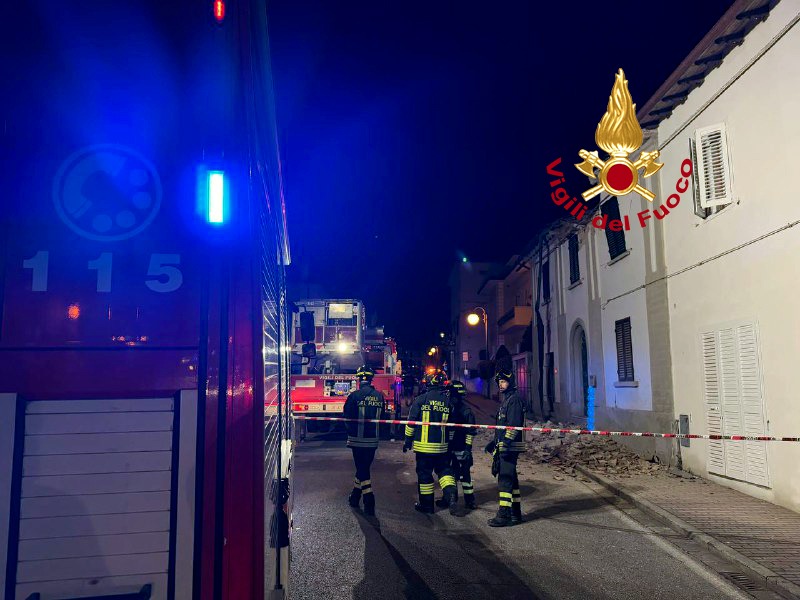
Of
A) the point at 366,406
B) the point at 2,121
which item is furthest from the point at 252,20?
the point at 366,406

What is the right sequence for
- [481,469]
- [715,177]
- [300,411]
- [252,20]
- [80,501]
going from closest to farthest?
[80,501]
[252,20]
[715,177]
[481,469]
[300,411]

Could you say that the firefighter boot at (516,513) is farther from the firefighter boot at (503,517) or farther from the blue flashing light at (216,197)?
the blue flashing light at (216,197)

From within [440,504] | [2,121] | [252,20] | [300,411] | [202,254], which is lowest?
[440,504]

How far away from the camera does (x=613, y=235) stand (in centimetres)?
1387

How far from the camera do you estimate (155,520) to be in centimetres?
190

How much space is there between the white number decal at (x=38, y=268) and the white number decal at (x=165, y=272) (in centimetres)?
31

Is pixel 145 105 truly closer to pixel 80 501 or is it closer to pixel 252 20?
pixel 252 20

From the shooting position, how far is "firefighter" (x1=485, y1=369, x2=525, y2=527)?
6.95 metres

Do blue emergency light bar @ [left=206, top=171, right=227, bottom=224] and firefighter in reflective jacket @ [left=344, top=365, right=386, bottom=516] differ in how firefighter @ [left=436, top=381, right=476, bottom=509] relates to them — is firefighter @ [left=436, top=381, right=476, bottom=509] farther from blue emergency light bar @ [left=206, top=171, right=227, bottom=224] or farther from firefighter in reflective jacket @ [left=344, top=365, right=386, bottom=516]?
blue emergency light bar @ [left=206, top=171, right=227, bottom=224]

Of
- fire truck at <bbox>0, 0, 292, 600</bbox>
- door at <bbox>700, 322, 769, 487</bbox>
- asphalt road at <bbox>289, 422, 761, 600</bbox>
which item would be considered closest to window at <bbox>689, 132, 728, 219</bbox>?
door at <bbox>700, 322, 769, 487</bbox>

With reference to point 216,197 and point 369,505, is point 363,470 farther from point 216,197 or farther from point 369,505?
point 216,197

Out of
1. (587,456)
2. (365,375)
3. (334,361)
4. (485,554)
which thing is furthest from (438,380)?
(334,361)

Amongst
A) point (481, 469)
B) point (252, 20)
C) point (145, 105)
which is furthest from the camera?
point (481, 469)

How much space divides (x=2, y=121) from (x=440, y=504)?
707 cm
